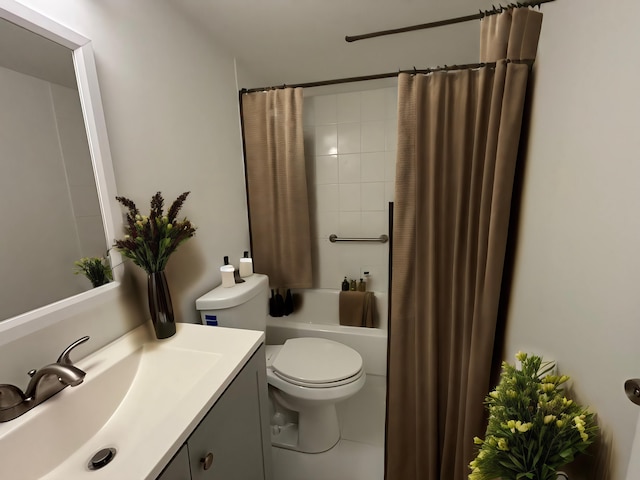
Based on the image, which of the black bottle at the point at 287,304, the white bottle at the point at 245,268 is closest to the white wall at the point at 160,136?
the white bottle at the point at 245,268

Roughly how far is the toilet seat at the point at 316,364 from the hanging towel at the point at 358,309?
55cm

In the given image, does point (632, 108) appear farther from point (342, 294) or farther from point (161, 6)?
point (342, 294)

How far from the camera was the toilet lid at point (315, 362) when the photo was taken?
1373mm

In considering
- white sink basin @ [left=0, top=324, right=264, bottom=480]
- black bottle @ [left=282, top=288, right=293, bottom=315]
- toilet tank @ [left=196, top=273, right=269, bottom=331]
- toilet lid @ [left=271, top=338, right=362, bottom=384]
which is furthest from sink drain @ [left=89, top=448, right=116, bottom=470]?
black bottle @ [left=282, top=288, right=293, bottom=315]

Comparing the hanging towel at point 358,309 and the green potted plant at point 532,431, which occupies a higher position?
the green potted plant at point 532,431

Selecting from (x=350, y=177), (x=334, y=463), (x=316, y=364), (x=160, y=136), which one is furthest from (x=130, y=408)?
(x=350, y=177)

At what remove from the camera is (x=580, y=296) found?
2.11 feet

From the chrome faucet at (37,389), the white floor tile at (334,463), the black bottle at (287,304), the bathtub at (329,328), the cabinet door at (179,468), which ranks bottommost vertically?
the white floor tile at (334,463)

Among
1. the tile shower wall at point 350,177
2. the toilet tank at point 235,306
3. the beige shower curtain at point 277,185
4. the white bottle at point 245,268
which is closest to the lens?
the toilet tank at point 235,306

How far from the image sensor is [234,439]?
0.86 m

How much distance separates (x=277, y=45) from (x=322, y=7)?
41 cm

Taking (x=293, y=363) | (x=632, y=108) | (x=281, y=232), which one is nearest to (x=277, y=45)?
(x=281, y=232)

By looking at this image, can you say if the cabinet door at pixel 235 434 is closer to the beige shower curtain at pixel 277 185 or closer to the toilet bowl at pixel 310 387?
the toilet bowl at pixel 310 387

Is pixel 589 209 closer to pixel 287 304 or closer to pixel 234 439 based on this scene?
pixel 234 439
